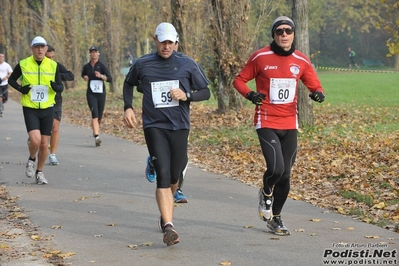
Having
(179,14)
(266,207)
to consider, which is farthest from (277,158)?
(179,14)

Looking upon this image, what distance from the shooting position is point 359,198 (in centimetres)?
1004

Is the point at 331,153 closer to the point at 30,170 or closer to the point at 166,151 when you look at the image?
the point at 30,170

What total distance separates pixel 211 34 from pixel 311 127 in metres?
6.50

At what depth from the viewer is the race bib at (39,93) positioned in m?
11.8

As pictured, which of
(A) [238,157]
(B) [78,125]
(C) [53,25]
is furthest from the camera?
(C) [53,25]

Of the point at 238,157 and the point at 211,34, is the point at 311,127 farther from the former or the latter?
the point at 211,34

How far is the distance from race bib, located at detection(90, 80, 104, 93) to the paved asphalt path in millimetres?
3466

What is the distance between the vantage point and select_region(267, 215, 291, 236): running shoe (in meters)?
7.91

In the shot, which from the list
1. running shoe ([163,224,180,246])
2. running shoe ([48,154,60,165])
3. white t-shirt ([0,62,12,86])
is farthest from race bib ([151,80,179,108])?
white t-shirt ([0,62,12,86])

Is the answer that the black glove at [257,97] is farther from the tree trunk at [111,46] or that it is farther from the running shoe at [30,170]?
the tree trunk at [111,46]

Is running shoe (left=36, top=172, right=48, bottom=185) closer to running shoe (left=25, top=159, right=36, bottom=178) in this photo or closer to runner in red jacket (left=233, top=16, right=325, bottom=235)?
running shoe (left=25, top=159, right=36, bottom=178)

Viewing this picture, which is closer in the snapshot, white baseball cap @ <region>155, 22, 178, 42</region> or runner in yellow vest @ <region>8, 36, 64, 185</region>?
white baseball cap @ <region>155, 22, 178, 42</region>

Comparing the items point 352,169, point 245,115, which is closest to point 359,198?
point 352,169

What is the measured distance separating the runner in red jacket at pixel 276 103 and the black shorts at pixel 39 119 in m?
4.57
